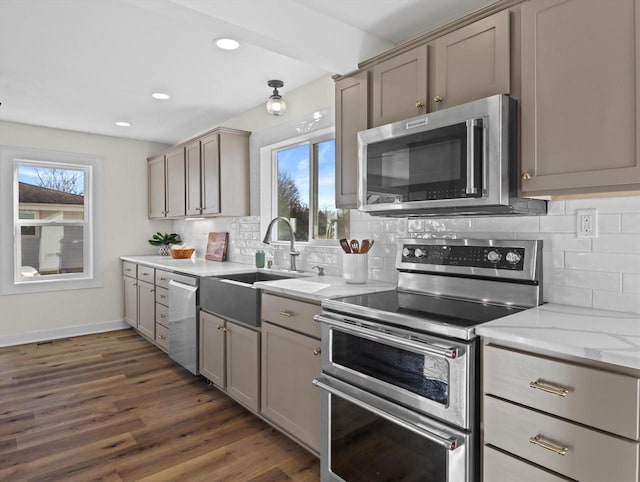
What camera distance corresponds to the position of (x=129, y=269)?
4840mm

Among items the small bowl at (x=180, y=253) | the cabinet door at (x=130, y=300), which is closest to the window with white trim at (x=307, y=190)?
the small bowl at (x=180, y=253)

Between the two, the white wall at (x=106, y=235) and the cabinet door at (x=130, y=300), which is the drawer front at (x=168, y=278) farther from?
the white wall at (x=106, y=235)

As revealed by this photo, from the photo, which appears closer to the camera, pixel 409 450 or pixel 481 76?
pixel 409 450

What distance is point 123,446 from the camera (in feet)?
7.72

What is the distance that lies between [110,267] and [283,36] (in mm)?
4085

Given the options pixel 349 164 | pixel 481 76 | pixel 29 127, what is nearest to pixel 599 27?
pixel 481 76

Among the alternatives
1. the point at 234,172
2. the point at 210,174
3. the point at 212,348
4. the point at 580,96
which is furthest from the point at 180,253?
the point at 580,96

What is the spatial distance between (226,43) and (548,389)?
246cm

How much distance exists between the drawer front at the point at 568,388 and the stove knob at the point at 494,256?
0.62m

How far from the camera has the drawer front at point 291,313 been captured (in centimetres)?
207

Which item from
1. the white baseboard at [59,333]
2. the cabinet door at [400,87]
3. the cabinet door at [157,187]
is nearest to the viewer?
the cabinet door at [400,87]

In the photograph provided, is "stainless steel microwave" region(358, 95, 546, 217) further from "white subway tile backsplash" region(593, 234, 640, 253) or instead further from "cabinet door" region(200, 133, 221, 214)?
"cabinet door" region(200, 133, 221, 214)

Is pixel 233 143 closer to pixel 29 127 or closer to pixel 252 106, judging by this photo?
pixel 252 106

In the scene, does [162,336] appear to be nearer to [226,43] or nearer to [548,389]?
[226,43]
